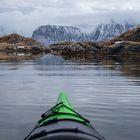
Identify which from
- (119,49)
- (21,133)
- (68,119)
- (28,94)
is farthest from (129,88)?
(119,49)

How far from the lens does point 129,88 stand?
32.2 meters

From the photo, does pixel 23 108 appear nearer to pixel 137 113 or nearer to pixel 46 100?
pixel 46 100

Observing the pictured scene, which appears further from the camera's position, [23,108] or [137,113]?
[23,108]

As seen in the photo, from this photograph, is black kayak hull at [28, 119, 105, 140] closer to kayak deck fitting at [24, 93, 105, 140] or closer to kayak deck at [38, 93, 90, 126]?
kayak deck fitting at [24, 93, 105, 140]

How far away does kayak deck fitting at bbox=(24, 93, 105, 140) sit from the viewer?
10.2 meters

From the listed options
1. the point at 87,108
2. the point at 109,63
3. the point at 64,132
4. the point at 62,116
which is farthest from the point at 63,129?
the point at 109,63

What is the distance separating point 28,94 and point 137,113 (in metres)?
10.6

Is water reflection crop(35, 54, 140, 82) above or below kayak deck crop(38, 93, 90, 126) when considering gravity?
below

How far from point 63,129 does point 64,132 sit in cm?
26

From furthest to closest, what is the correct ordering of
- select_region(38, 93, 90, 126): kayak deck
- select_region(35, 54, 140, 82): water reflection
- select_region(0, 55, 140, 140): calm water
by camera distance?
1. select_region(35, 54, 140, 82): water reflection
2. select_region(0, 55, 140, 140): calm water
3. select_region(38, 93, 90, 126): kayak deck

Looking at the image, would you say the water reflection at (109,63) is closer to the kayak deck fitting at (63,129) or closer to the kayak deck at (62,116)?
the kayak deck at (62,116)

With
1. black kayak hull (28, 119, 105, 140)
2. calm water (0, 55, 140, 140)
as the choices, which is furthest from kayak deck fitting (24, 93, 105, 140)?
calm water (0, 55, 140, 140)

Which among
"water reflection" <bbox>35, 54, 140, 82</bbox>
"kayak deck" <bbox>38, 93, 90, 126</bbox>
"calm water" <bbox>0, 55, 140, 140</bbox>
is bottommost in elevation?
"water reflection" <bbox>35, 54, 140, 82</bbox>

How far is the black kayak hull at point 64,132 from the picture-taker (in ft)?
33.2
